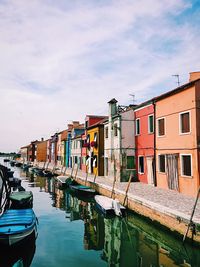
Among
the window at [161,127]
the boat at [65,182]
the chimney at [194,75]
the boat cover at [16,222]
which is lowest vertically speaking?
the boat at [65,182]

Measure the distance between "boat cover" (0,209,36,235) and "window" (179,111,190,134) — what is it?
39.7 ft

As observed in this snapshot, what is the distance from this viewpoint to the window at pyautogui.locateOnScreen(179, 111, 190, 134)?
18156 millimetres

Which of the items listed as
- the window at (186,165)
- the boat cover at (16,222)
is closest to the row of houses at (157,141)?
the window at (186,165)

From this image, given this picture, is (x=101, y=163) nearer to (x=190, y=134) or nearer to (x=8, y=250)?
(x=190, y=134)

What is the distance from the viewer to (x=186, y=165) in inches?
717

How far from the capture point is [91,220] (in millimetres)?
17562

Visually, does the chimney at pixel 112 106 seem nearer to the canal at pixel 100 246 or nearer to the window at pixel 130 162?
the window at pixel 130 162

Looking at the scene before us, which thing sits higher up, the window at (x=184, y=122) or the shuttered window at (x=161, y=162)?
the window at (x=184, y=122)

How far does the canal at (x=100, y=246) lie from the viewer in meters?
10.6

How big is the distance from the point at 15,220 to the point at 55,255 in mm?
3030

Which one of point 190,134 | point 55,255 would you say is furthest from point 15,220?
point 190,134

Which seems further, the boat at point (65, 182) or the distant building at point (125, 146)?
the boat at point (65, 182)

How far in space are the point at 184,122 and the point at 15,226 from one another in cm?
1341

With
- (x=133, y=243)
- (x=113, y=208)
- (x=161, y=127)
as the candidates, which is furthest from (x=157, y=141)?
(x=133, y=243)
